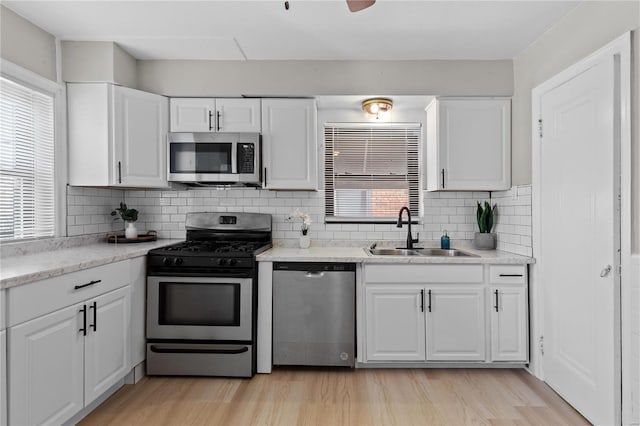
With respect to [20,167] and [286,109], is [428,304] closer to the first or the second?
[286,109]

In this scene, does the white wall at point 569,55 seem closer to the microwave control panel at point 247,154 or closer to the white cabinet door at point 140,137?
the microwave control panel at point 247,154

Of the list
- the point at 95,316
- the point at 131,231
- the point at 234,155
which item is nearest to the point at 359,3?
the point at 234,155

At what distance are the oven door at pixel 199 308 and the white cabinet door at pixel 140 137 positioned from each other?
33.0 inches

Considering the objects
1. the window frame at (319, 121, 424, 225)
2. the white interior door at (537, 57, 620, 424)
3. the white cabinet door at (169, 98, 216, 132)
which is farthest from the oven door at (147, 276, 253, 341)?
the white interior door at (537, 57, 620, 424)

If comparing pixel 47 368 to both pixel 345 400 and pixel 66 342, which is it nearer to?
pixel 66 342

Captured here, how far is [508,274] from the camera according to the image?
8.78 ft

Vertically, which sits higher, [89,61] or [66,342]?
[89,61]

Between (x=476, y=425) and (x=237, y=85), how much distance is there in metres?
2.93

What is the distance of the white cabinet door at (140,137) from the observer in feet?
9.14

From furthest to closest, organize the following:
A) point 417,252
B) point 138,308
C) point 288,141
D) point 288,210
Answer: point 288,210 → point 417,252 → point 288,141 → point 138,308

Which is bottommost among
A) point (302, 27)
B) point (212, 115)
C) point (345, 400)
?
point (345, 400)

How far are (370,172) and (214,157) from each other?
1442 mm

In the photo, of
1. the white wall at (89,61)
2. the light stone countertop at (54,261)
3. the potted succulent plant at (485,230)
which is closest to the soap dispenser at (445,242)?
the potted succulent plant at (485,230)

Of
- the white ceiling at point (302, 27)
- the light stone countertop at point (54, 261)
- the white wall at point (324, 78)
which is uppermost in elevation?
the white ceiling at point (302, 27)
